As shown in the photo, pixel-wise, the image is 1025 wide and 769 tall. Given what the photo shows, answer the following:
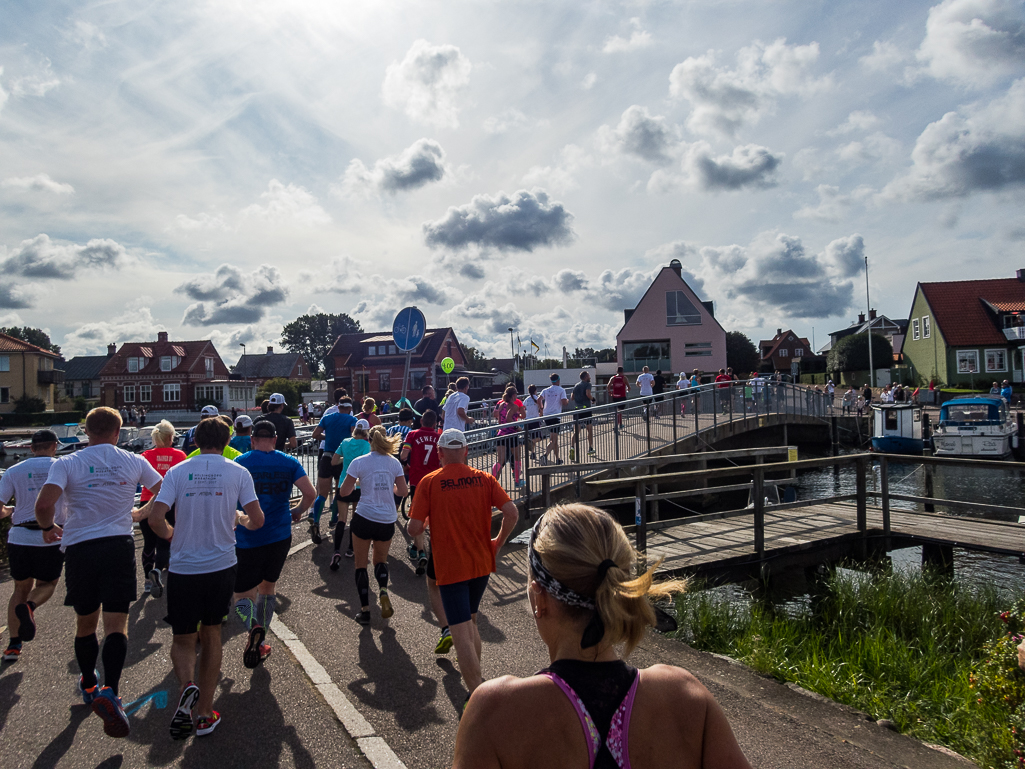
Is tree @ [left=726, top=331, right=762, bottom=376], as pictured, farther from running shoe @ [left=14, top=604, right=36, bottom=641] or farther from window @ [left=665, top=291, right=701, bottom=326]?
running shoe @ [left=14, top=604, right=36, bottom=641]

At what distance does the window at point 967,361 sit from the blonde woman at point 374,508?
180 ft

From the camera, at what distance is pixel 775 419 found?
2186cm

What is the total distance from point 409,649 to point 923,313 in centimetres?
5974

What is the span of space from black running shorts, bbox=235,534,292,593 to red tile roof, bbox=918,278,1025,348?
183 ft

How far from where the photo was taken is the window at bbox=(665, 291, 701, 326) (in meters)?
48.2

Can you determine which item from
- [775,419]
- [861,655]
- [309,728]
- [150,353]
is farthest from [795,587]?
[150,353]

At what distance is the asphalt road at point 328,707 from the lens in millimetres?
3621

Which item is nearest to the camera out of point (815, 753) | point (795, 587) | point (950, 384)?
point (815, 753)

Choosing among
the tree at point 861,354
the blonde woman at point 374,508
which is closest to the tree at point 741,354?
the tree at point 861,354

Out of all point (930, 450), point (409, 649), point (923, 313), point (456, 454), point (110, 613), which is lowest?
point (930, 450)

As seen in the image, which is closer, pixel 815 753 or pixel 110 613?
pixel 815 753

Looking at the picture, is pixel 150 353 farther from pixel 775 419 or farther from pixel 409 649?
pixel 409 649

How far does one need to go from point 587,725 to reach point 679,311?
48936mm

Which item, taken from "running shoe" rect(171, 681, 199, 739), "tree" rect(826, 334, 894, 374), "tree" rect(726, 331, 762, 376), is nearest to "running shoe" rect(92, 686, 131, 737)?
"running shoe" rect(171, 681, 199, 739)
